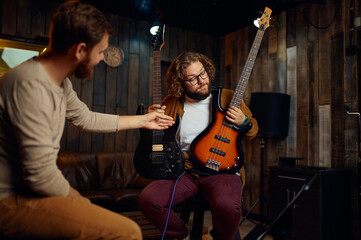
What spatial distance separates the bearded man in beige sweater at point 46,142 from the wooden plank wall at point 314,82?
265cm

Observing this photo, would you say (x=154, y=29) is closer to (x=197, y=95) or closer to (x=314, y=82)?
(x=197, y=95)

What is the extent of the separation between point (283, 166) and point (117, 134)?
2191 mm

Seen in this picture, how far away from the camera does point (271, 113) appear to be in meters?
3.29

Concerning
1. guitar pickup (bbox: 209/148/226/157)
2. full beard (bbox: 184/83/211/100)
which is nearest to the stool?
guitar pickup (bbox: 209/148/226/157)

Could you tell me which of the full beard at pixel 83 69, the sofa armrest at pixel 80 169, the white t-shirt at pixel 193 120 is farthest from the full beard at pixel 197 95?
the sofa armrest at pixel 80 169

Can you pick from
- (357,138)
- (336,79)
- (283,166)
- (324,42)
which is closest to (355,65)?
(336,79)

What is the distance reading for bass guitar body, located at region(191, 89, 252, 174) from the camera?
6.42 ft

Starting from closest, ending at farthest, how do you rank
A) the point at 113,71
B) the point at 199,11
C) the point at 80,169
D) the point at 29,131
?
the point at 29,131, the point at 80,169, the point at 113,71, the point at 199,11

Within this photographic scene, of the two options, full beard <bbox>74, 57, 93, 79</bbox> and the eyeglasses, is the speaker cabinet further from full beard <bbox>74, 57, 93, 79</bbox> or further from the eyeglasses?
full beard <bbox>74, 57, 93, 79</bbox>

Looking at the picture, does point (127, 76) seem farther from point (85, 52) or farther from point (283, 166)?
point (85, 52)

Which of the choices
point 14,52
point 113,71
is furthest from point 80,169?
point 14,52

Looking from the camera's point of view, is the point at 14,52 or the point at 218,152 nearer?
the point at 218,152

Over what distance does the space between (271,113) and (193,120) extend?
1439 millimetres

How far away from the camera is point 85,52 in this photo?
3.71 feet
